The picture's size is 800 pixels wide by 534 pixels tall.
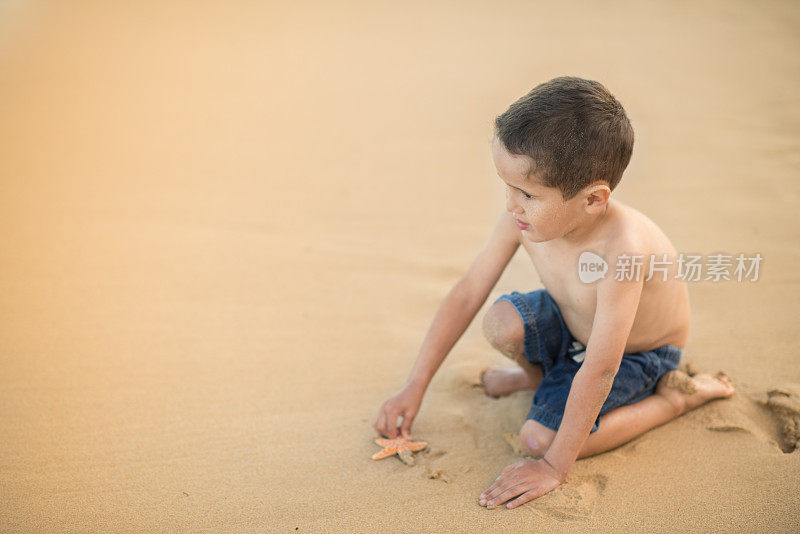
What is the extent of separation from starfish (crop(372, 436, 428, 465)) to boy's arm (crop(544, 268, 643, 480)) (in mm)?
421

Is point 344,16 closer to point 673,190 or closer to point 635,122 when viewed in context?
point 635,122

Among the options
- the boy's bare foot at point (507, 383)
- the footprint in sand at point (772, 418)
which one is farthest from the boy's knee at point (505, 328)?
the footprint in sand at point (772, 418)

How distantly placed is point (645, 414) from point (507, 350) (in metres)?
0.48

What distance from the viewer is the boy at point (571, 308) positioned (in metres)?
1.70

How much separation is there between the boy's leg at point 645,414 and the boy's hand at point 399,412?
0.36m

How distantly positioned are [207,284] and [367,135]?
2019 mm

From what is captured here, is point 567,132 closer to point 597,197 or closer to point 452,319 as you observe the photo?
point 597,197

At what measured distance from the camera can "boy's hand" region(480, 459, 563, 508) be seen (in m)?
1.79

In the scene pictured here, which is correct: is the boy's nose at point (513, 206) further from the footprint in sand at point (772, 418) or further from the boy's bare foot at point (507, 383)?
the footprint in sand at point (772, 418)

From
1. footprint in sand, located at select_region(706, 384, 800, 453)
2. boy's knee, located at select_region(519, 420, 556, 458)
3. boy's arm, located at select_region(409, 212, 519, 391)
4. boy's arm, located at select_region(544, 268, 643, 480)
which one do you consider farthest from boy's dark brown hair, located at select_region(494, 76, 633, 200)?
footprint in sand, located at select_region(706, 384, 800, 453)

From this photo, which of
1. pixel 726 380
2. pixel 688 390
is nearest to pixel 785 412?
pixel 726 380

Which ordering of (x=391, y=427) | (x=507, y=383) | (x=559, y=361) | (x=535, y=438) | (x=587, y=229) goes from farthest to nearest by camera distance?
(x=507, y=383), (x=559, y=361), (x=391, y=427), (x=535, y=438), (x=587, y=229)

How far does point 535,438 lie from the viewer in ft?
6.54

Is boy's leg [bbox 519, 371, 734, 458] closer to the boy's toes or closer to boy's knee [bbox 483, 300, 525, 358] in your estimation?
the boy's toes
